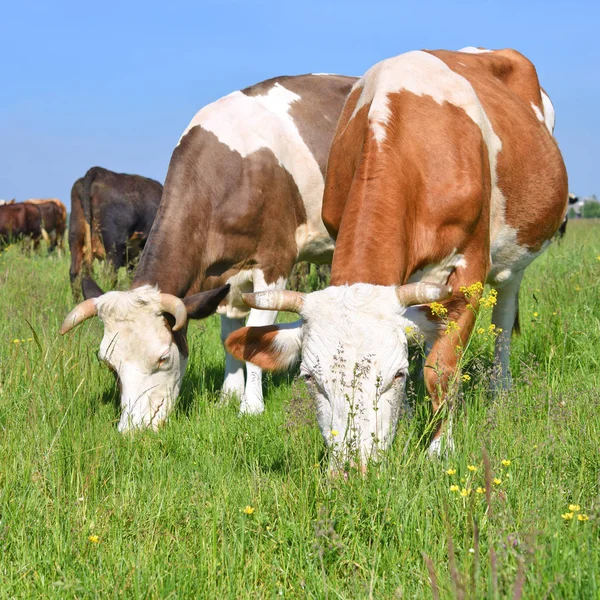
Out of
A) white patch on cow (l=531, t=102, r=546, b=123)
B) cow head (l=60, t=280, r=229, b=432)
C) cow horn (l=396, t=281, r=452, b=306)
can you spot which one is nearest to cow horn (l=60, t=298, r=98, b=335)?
cow head (l=60, t=280, r=229, b=432)

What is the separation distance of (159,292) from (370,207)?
217 centimetres

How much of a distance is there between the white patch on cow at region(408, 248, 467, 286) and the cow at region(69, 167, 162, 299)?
8.44m

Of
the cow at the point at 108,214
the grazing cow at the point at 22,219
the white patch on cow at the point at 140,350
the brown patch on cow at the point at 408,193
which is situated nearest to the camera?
the brown patch on cow at the point at 408,193

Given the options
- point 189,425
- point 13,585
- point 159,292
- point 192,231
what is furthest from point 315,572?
point 192,231

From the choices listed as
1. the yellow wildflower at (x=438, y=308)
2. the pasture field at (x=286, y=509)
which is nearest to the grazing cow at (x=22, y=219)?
the pasture field at (x=286, y=509)

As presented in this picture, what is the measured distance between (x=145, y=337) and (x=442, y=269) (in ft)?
7.00

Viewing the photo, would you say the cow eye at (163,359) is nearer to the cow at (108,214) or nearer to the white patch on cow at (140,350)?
the white patch on cow at (140,350)

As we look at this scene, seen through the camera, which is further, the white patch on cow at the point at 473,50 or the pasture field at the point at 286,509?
the white patch on cow at the point at 473,50

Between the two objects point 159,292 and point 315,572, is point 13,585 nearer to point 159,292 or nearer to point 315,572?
point 315,572

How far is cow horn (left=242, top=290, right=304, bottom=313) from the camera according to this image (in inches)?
156

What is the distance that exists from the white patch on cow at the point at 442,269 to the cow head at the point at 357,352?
696 millimetres

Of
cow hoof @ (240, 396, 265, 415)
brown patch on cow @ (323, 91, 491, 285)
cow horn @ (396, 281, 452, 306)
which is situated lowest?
cow hoof @ (240, 396, 265, 415)

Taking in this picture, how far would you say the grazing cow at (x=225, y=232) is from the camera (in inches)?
217

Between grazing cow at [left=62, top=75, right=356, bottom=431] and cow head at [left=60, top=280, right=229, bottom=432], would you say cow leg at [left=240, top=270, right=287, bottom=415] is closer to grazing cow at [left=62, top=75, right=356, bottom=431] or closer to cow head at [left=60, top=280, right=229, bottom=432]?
grazing cow at [left=62, top=75, right=356, bottom=431]
